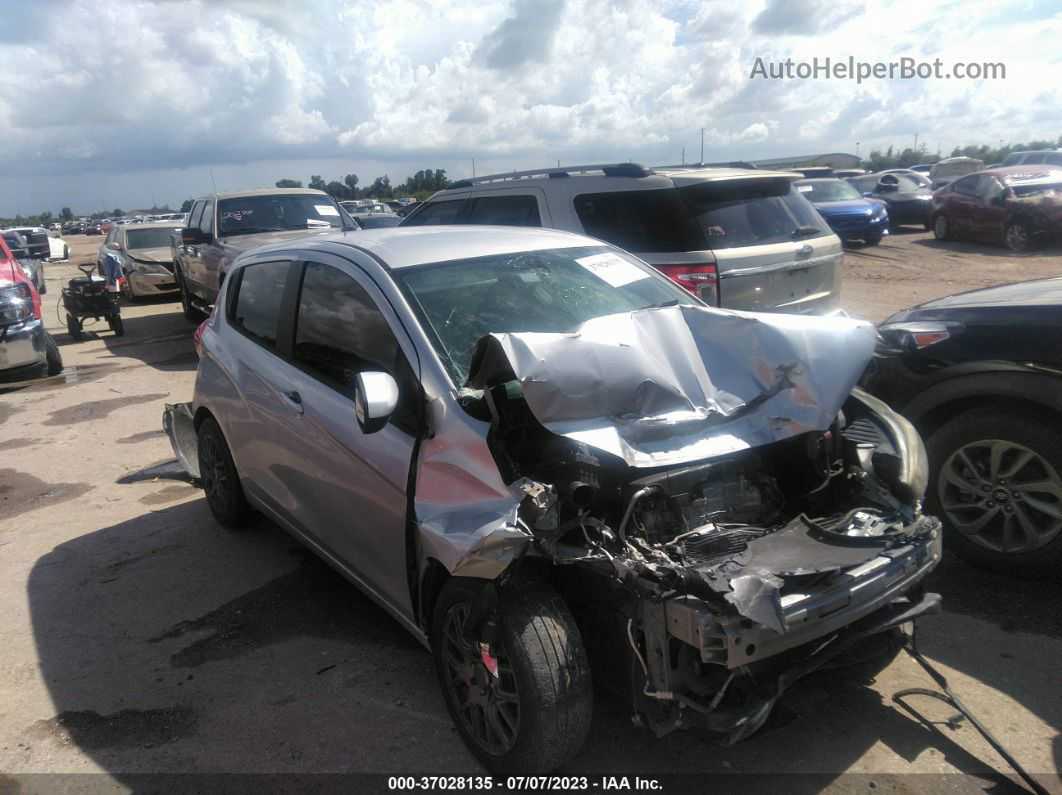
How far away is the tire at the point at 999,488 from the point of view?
12.7ft

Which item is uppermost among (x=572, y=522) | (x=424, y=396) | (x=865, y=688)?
(x=424, y=396)

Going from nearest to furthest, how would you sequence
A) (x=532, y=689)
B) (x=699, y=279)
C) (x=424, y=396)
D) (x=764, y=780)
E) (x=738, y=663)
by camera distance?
(x=738, y=663), (x=532, y=689), (x=764, y=780), (x=424, y=396), (x=699, y=279)

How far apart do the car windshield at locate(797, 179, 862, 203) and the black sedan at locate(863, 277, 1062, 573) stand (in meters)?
16.0

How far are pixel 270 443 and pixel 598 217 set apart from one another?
342 centimetres

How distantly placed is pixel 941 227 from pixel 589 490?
67.3 feet

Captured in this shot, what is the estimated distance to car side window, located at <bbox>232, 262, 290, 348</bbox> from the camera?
444 centimetres

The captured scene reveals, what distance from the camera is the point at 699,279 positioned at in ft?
19.8

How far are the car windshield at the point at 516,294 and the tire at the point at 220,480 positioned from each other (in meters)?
2.16

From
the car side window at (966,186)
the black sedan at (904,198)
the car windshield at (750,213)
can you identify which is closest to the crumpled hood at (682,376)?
the car windshield at (750,213)

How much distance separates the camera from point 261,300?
468 cm

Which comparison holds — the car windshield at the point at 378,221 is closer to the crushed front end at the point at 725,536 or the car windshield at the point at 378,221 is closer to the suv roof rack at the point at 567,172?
the suv roof rack at the point at 567,172

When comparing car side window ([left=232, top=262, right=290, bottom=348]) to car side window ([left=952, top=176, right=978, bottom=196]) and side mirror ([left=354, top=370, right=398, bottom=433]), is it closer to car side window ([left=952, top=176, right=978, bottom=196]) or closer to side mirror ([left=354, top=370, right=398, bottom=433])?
side mirror ([left=354, top=370, right=398, bottom=433])

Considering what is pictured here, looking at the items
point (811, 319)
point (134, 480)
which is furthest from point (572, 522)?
point (134, 480)

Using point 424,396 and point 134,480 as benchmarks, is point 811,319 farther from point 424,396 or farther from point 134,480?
point 134,480
